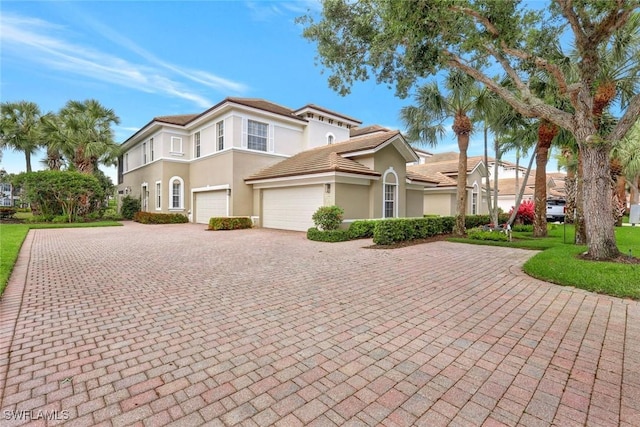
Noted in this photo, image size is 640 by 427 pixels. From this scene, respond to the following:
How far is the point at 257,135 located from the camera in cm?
2030

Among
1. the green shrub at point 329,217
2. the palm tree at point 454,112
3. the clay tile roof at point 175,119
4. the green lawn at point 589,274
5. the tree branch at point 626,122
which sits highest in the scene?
the clay tile roof at point 175,119

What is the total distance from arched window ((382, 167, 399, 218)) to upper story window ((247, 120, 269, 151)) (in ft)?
28.8

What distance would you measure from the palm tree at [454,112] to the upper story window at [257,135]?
30.9ft

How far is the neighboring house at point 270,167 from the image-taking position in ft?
52.5

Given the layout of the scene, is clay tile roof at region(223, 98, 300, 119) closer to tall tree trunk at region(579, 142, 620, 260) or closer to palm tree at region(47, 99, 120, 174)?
palm tree at region(47, 99, 120, 174)

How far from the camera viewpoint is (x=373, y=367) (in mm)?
3135

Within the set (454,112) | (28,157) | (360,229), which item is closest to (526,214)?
(454,112)

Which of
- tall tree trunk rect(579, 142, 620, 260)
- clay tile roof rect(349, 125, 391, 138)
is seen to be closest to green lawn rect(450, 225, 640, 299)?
tall tree trunk rect(579, 142, 620, 260)

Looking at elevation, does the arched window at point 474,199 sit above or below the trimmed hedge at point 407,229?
above

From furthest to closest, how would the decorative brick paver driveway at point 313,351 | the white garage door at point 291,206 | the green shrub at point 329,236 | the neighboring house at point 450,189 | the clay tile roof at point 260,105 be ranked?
the neighboring house at point 450,189
the clay tile roof at point 260,105
the white garage door at point 291,206
the green shrub at point 329,236
the decorative brick paver driveway at point 313,351

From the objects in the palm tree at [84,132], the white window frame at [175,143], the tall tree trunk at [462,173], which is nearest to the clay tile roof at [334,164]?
the tall tree trunk at [462,173]

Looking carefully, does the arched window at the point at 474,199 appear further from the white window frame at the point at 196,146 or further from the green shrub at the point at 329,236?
the white window frame at the point at 196,146

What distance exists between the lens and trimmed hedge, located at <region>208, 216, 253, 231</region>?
1753 centimetres
